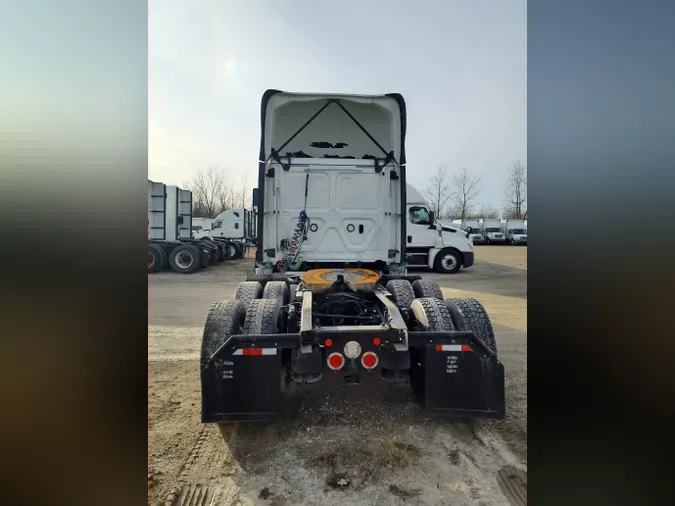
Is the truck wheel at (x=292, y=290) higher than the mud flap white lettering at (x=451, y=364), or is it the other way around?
the truck wheel at (x=292, y=290)

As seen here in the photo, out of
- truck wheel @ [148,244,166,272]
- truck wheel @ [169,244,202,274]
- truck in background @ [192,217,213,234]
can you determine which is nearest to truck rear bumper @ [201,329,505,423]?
truck wheel @ [169,244,202,274]

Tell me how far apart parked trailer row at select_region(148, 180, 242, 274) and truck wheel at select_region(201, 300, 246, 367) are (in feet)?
42.4

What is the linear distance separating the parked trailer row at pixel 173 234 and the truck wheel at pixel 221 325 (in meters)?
12.9

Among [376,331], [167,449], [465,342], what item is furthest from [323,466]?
[465,342]

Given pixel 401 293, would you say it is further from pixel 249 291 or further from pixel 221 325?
pixel 221 325

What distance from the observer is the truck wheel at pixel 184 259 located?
15266mm

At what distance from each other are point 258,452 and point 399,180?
13.4ft

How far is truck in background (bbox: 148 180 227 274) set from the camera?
1529 cm

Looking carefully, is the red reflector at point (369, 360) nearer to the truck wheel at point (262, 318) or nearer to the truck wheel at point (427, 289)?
the truck wheel at point (262, 318)

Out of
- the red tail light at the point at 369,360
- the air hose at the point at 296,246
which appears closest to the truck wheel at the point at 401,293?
the red tail light at the point at 369,360

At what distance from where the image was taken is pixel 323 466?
8.55 ft

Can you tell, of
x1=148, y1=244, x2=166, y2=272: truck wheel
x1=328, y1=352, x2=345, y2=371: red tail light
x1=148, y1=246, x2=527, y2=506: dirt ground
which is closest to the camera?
x1=148, y1=246, x2=527, y2=506: dirt ground

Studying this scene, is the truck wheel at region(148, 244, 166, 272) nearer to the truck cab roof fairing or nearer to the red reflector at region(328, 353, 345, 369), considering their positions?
the truck cab roof fairing

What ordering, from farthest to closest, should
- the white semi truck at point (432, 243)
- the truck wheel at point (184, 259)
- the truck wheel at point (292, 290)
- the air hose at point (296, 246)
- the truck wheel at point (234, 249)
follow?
the truck wheel at point (234, 249) < the truck wheel at point (184, 259) < the white semi truck at point (432, 243) < the air hose at point (296, 246) < the truck wheel at point (292, 290)
